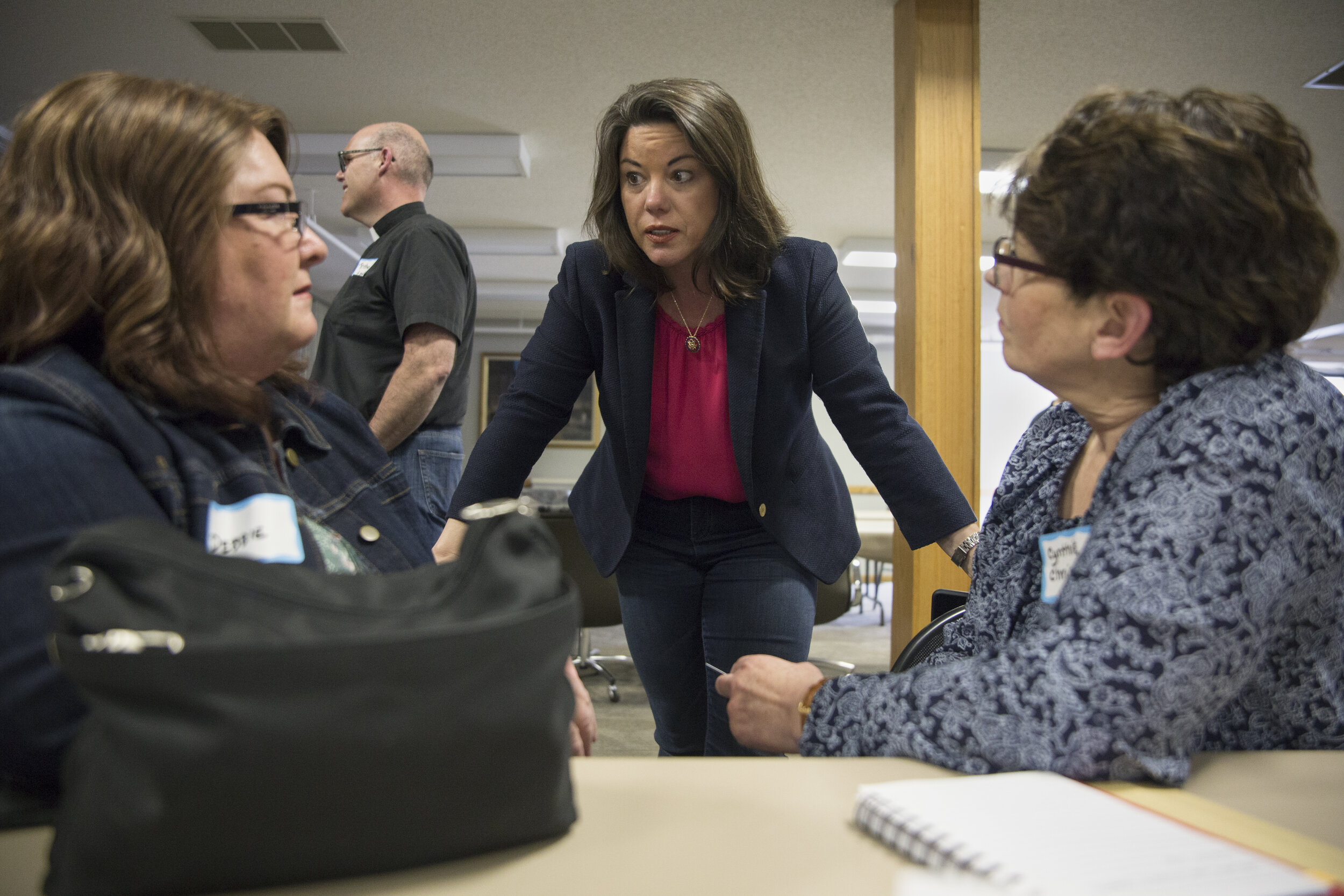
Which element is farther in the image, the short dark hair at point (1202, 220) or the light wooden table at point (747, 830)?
the short dark hair at point (1202, 220)

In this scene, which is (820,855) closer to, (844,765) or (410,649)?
(844,765)

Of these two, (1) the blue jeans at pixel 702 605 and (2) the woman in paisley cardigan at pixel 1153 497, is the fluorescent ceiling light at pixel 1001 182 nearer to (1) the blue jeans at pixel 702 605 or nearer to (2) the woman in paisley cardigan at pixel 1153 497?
(2) the woman in paisley cardigan at pixel 1153 497

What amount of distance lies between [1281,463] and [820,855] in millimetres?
585

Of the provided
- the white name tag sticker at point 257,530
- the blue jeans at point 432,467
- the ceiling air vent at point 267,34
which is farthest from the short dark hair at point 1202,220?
the ceiling air vent at point 267,34

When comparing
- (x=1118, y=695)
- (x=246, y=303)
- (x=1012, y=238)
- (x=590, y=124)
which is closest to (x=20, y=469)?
(x=246, y=303)

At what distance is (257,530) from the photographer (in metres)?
→ 0.85

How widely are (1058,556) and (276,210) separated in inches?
39.4

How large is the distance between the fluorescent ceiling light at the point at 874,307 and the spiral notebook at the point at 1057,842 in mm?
9358

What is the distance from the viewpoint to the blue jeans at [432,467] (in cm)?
255

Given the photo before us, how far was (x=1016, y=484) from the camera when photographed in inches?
45.9

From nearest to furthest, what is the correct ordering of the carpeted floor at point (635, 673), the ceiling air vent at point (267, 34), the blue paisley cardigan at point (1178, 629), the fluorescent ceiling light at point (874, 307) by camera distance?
the blue paisley cardigan at point (1178, 629)
the carpeted floor at point (635, 673)
the ceiling air vent at point (267, 34)
the fluorescent ceiling light at point (874, 307)

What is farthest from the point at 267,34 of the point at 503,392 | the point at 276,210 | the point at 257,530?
the point at 503,392

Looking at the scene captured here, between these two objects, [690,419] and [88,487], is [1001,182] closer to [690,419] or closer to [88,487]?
[690,419]

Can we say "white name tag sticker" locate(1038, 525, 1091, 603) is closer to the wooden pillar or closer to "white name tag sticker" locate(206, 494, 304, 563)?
"white name tag sticker" locate(206, 494, 304, 563)
